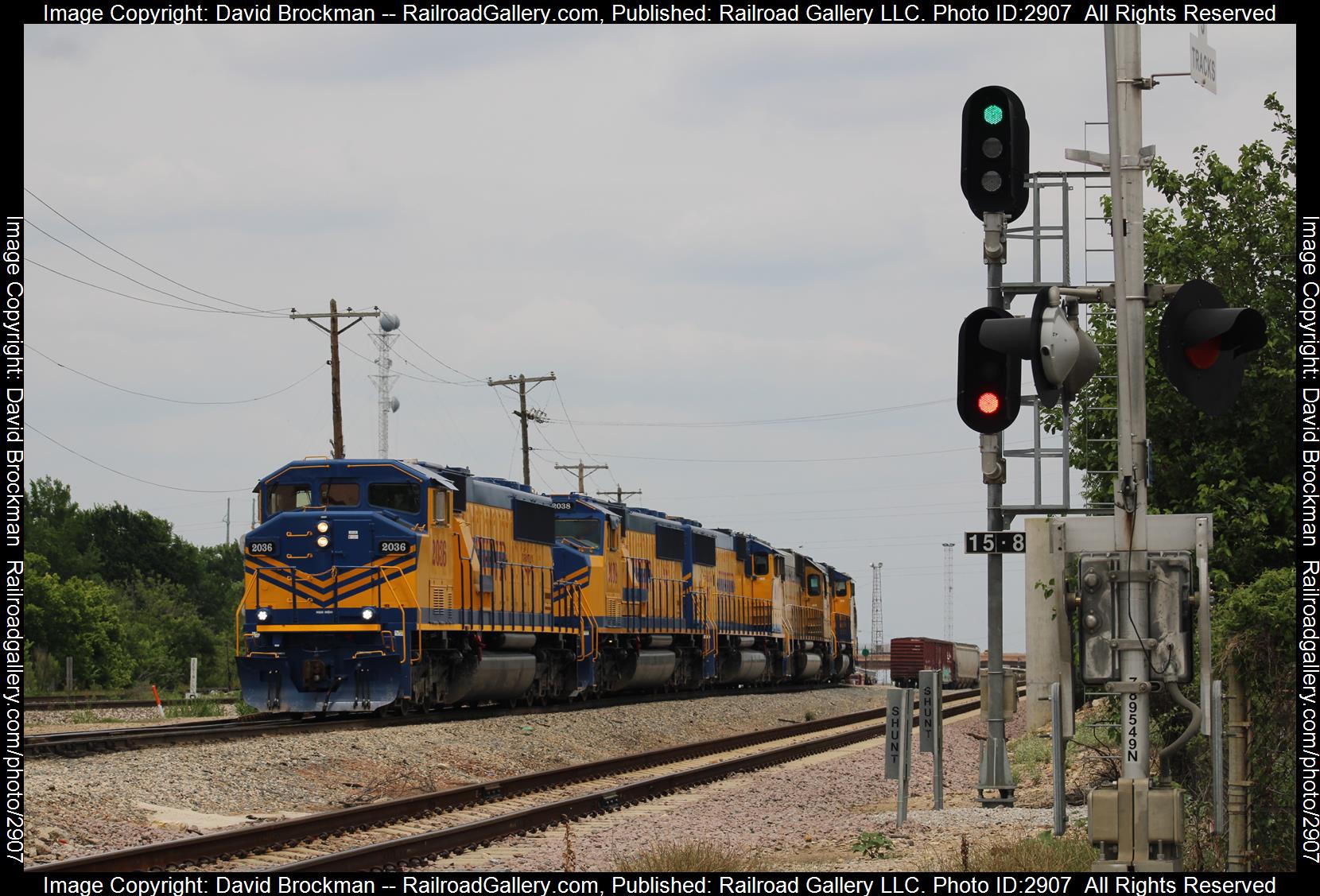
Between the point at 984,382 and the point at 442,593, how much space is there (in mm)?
16695

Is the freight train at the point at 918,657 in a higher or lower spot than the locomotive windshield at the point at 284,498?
lower

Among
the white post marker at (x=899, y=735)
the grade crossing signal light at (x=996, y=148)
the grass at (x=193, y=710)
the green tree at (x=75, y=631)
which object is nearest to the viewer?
the grade crossing signal light at (x=996, y=148)

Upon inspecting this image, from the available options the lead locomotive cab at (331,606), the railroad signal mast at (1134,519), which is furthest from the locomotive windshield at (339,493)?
the railroad signal mast at (1134,519)

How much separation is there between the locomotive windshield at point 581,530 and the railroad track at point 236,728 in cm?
347

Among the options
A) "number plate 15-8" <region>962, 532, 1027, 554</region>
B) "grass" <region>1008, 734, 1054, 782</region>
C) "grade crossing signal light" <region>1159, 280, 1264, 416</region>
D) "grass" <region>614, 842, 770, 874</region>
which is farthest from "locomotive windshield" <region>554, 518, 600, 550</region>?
"grade crossing signal light" <region>1159, 280, 1264, 416</region>

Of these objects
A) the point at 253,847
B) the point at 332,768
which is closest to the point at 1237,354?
the point at 253,847

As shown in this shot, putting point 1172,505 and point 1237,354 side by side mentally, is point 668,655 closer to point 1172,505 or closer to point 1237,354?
point 1172,505

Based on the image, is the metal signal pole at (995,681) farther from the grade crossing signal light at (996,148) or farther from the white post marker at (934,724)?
the grade crossing signal light at (996,148)

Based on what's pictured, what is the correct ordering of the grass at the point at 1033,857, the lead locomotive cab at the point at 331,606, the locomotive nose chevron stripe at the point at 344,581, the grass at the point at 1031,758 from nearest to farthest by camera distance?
the grass at the point at 1033,857 < the grass at the point at 1031,758 < the lead locomotive cab at the point at 331,606 < the locomotive nose chevron stripe at the point at 344,581

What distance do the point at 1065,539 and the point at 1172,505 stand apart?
9.60 m

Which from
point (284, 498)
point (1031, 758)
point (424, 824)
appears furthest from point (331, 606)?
point (1031, 758)

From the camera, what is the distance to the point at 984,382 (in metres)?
9.57

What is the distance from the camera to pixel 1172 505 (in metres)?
17.9

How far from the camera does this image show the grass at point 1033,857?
11164 mm
